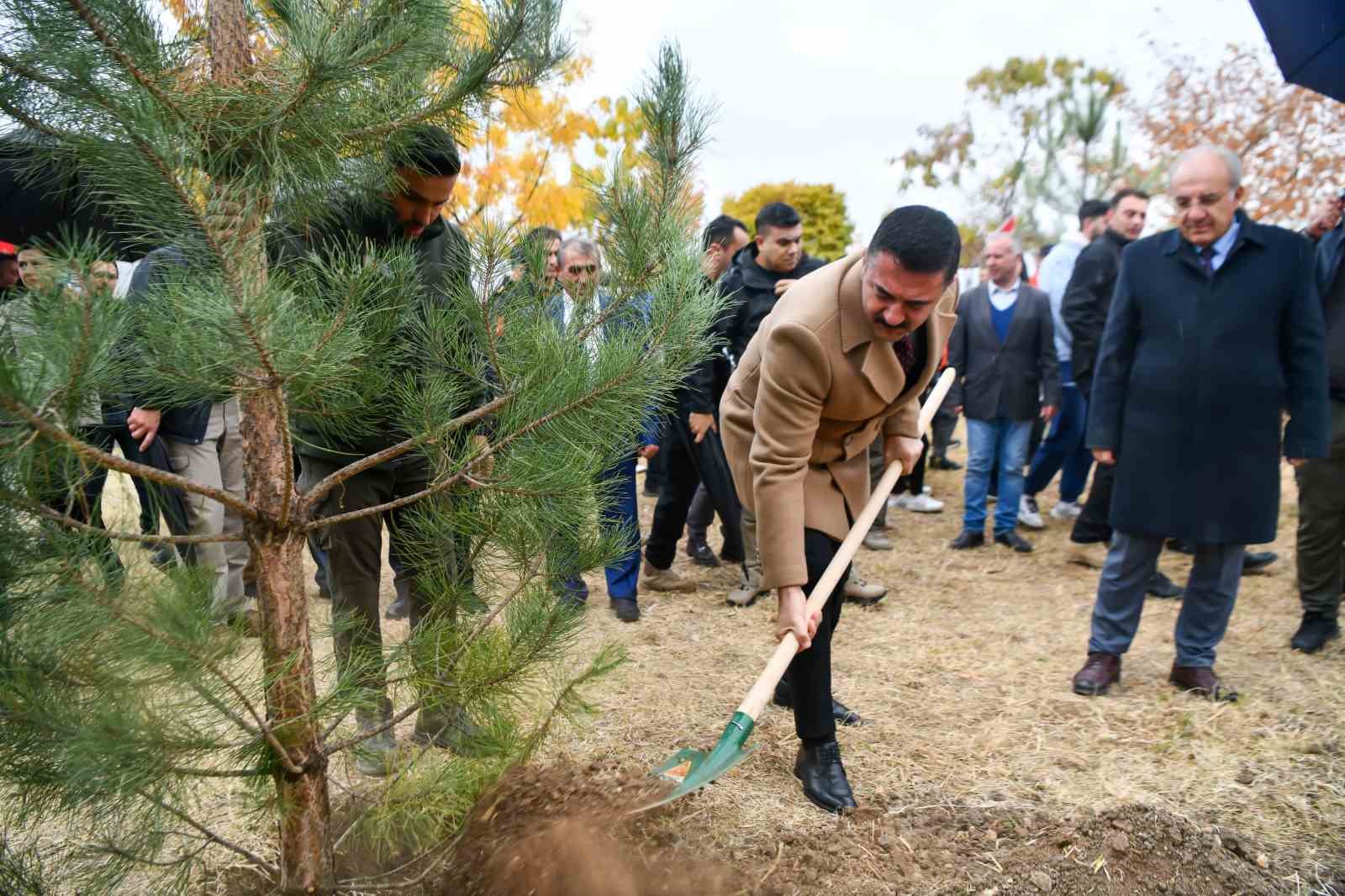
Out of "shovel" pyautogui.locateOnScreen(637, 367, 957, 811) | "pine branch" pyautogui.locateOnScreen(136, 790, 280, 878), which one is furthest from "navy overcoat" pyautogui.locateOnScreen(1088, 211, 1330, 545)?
"pine branch" pyautogui.locateOnScreen(136, 790, 280, 878)

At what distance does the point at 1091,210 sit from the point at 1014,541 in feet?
8.42

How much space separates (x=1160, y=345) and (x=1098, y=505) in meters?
2.20

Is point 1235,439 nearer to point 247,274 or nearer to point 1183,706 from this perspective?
point 1183,706

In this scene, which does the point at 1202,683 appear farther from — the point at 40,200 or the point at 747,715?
the point at 40,200

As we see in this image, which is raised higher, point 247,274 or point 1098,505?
point 247,274

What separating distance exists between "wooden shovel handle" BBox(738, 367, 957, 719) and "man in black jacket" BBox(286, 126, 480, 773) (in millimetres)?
689

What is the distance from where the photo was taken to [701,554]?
5508 millimetres

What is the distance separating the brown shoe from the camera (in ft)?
16.3

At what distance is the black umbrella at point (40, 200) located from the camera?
59.2 inches

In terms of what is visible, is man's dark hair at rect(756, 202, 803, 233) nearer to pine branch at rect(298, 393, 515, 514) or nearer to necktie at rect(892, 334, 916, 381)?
necktie at rect(892, 334, 916, 381)

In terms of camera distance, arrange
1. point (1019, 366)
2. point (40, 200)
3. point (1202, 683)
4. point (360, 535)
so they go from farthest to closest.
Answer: point (1019, 366), point (1202, 683), point (360, 535), point (40, 200)

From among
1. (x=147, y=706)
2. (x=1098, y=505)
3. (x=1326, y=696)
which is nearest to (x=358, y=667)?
(x=147, y=706)

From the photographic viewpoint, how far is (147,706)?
4.74 ft

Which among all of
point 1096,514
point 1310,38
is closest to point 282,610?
point 1310,38
